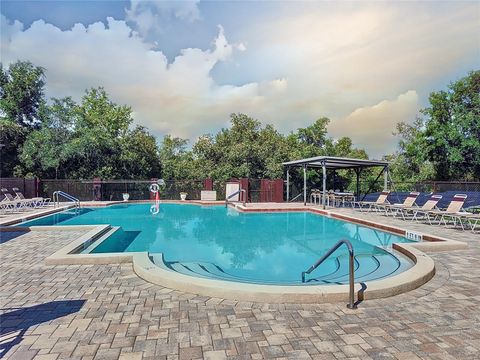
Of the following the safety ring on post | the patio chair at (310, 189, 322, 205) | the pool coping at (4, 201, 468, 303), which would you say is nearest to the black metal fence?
the safety ring on post

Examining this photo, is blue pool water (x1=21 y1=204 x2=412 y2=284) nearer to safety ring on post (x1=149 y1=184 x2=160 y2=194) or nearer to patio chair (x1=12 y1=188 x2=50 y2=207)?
patio chair (x1=12 y1=188 x2=50 y2=207)

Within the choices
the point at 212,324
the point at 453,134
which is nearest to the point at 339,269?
the point at 212,324

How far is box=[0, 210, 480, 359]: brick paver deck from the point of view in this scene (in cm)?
242

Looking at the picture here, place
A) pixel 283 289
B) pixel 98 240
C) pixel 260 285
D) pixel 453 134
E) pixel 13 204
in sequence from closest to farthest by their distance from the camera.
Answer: pixel 283 289 < pixel 260 285 < pixel 98 240 < pixel 13 204 < pixel 453 134

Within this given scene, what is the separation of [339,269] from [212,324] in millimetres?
3645

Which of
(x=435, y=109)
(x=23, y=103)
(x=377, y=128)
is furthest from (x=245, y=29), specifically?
(x=377, y=128)

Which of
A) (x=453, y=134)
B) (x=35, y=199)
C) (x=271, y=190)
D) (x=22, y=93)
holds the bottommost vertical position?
(x=35, y=199)

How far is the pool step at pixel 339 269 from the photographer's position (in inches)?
201

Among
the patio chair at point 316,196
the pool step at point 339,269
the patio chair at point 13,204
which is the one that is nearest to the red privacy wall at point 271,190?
the patio chair at point 316,196

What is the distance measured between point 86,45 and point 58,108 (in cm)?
691

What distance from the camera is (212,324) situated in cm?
288

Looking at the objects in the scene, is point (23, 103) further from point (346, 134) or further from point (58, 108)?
point (346, 134)

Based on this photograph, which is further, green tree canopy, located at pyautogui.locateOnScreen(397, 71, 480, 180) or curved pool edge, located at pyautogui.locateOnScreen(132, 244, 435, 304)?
green tree canopy, located at pyautogui.locateOnScreen(397, 71, 480, 180)

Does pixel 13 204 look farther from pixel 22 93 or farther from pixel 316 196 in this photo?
pixel 316 196
